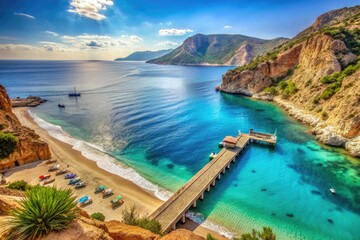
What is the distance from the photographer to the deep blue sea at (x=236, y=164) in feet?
76.0

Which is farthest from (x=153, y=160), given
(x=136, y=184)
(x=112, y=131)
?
(x=112, y=131)

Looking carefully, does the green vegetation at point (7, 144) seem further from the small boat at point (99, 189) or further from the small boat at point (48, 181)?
the small boat at point (99, 189)

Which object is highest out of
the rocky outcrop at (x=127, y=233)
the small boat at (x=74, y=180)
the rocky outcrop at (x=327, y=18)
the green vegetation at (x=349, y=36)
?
the rocky outcrop at (x=327, y=18)

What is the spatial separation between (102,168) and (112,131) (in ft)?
54.3

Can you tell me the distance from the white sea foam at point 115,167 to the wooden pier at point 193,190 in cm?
162

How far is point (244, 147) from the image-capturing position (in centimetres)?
4072

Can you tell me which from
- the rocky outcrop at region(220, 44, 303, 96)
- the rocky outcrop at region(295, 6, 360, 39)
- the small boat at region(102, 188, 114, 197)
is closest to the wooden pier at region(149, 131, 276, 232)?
the small boat at region(102, 188, 114, 197)

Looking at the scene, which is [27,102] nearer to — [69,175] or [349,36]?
[69,175]

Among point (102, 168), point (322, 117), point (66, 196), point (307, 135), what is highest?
point (66, 196)

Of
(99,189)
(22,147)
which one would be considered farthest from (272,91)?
(22,147)

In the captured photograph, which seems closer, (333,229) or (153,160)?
(333,229)

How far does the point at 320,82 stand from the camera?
57.1 metres

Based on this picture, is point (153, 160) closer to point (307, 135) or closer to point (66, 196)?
point (66, 196)

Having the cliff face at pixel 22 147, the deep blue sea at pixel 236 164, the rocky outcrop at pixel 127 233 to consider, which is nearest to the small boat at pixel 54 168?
the cliff face at pixel 22 147
